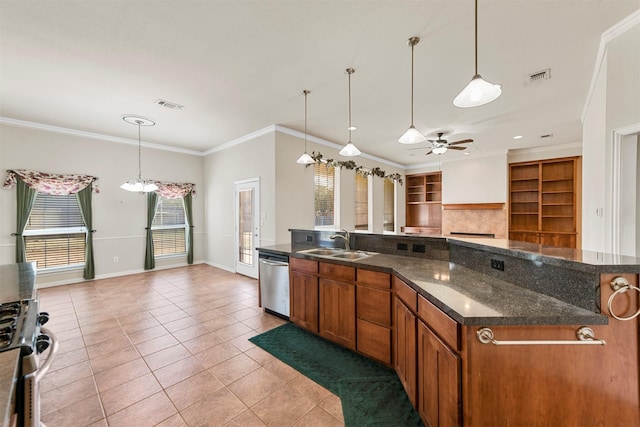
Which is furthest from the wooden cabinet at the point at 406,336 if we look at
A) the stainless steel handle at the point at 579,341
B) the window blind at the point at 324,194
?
the window blind at the point at 324,194

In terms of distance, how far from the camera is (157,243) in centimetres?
614

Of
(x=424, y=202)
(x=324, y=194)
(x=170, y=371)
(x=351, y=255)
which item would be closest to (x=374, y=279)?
(x=351, y=255)

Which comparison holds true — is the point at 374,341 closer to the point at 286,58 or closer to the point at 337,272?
the point at 337,272

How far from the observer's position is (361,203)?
23.1ft

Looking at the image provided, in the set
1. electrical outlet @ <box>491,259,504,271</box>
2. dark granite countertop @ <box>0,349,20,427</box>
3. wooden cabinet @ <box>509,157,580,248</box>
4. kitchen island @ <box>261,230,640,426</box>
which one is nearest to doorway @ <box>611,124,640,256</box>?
kitchen island @ <box>261,230,640,426</box>

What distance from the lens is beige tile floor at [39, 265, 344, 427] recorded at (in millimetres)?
1826

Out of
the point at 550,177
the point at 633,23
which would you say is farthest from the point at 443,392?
the point at 550,177

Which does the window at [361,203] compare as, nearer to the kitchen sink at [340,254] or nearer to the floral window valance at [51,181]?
the kitchen sink at [340,254]

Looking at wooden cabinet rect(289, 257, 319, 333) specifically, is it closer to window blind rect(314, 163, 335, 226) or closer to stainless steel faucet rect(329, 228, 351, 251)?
stainless steel faucet rect(329, 228, 351, 251)

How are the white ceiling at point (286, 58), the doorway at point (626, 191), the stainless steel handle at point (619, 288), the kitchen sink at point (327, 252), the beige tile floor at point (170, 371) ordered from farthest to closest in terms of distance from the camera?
the kitchen sink at point (327, 252)
the doorway at point (626, 191)
the white ceiling at point (286, 58)
the beige tile floor at point (170, 371)
the stainless steel handle at point (619, 288)

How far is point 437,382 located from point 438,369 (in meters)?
0.09

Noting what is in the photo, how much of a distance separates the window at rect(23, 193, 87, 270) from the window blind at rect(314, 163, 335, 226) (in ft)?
15.5

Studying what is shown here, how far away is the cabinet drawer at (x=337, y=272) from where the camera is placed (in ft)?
8.30

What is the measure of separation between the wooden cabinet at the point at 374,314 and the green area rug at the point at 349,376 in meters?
0.15
